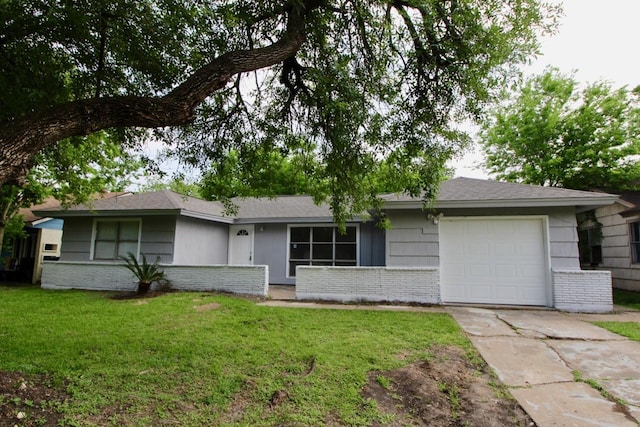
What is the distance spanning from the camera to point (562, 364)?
412 cm

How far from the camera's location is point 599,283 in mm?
7418

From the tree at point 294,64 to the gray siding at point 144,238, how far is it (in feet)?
16.2

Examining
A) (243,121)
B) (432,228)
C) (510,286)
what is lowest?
(510,286)

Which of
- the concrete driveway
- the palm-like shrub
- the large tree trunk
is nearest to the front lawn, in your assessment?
the concrete driveway

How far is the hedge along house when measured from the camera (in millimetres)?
7762

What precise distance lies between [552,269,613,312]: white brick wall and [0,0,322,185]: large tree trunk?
764 cm

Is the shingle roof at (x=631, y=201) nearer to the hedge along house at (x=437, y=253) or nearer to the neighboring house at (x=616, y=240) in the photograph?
the neighboring house at (x=616, y=240)

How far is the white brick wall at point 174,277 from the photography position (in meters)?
8.89

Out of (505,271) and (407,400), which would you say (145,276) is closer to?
(407,400)

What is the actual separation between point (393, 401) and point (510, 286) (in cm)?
616

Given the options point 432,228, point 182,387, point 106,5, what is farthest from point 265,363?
point 432,228

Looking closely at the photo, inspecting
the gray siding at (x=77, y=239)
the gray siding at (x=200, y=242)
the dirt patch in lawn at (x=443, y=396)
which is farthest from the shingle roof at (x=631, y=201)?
the gray siding at (x=77, y=239)

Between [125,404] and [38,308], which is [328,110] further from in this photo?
[38,308]

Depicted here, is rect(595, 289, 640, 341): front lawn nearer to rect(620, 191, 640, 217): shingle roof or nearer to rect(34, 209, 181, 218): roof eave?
rect(620, 191, 640, 217): shingle roof
